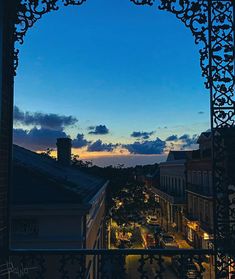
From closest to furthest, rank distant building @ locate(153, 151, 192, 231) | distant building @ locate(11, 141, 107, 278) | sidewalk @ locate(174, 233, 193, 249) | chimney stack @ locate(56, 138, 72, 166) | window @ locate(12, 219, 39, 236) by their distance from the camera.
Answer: distant building @ locate(11, 141, 107, 278) → window @ locate(12, 219, 39, 236) → chimney stack @ locate(56, 138, 72, 166) → sidewalk @ locate(174, 233, 193, 249) → distant building @ locate(153, 151, 192, 231)

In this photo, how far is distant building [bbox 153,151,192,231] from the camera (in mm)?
35159

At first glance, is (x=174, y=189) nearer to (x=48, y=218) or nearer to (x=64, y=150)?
(x=64, y=150)

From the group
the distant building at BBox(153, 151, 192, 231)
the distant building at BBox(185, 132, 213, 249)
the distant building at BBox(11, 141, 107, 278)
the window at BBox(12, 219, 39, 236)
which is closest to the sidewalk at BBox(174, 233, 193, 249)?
the distant building at BBox(185, 132, 213, 249)

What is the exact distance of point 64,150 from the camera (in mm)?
20516

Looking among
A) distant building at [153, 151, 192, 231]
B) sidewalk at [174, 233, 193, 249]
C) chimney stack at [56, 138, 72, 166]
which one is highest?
chimney stack at [56, 138, 72, 166]

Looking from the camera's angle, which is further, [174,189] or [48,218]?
[174,189]

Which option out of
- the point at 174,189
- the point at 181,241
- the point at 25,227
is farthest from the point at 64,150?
the point at 174,189

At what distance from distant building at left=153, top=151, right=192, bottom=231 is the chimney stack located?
15.1 m

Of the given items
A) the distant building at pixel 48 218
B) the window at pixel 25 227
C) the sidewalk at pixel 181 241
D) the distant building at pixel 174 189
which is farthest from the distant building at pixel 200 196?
the window at pixel 25 227

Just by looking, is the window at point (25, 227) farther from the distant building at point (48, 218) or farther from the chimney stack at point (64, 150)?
the chimney stack at point (64, 150)

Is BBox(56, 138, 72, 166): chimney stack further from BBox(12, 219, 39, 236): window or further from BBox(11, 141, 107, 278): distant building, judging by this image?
BBox(12, 219, 39, 236): window

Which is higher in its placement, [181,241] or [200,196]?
[200,196]

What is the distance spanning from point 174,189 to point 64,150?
74.4ft

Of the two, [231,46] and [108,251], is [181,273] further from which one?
[231,46]
